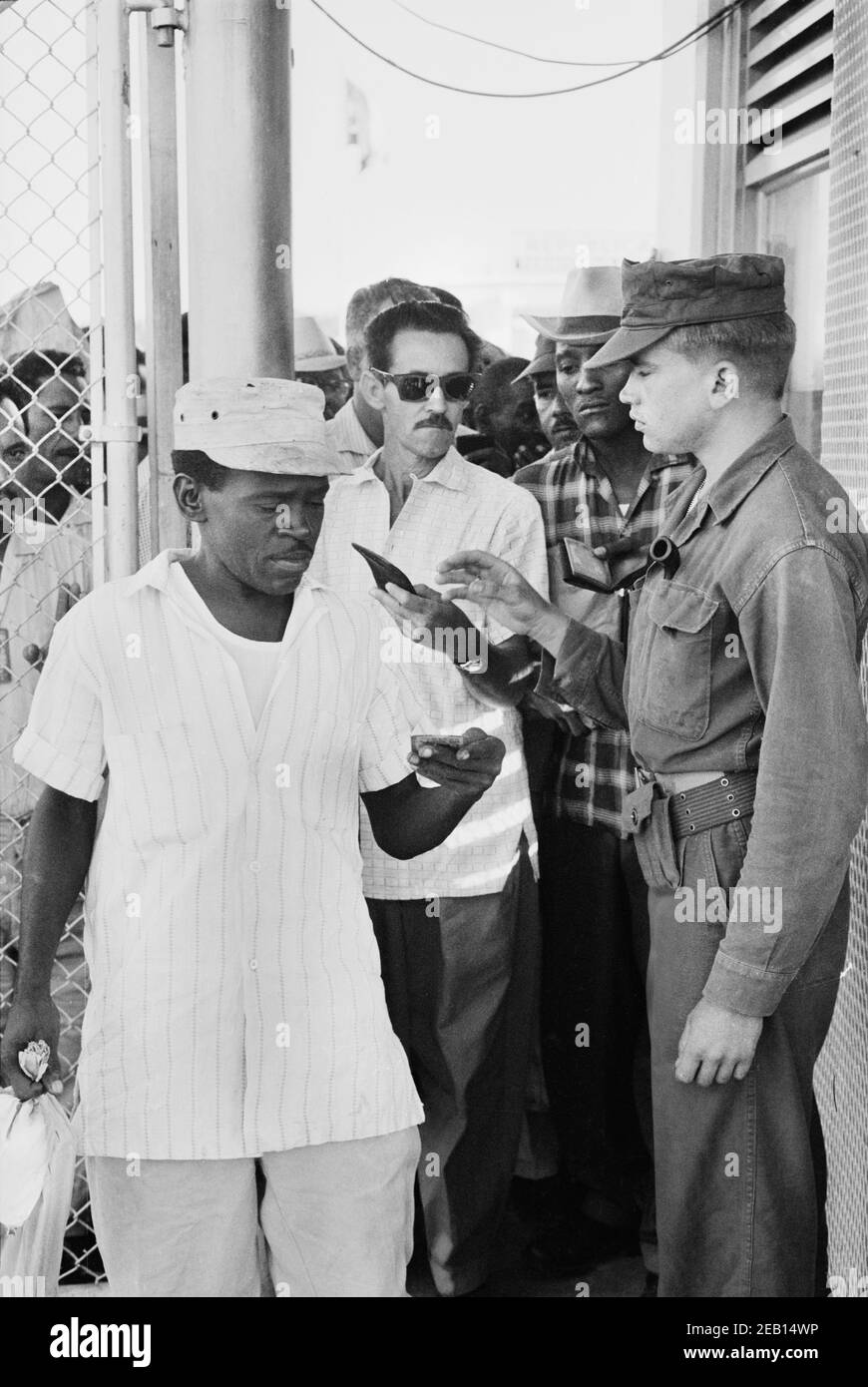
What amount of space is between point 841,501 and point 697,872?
2.04 feet

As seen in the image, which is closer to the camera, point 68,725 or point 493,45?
point 68,725

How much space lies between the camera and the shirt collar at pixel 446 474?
2992 millimetres

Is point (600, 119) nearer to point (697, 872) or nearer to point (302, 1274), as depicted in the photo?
point (697, 872)

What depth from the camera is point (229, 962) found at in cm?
215

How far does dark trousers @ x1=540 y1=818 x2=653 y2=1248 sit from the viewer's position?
3209 millimetres

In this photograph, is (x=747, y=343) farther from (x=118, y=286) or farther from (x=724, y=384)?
(x=118, y=286)

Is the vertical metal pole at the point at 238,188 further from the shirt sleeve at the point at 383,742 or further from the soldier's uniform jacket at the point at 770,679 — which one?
the soldier's uniform jacket at the point at 770,679

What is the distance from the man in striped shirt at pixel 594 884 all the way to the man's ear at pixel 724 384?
0.77 m

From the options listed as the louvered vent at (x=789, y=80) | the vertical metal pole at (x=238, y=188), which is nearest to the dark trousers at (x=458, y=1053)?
the vertical metal pole at (x=238, y=188)

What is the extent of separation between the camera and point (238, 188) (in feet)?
8.50

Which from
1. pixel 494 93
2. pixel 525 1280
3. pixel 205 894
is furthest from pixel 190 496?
pixel 525 1280

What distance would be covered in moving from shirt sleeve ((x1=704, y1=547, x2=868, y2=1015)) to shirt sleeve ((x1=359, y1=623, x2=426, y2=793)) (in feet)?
1.77

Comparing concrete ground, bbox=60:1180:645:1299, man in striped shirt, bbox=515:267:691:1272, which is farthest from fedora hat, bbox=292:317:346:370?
concrete ground, bbox=60:1180:645:1299

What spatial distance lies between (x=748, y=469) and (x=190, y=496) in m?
0.86
